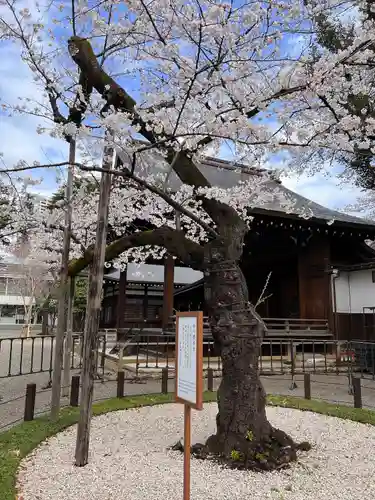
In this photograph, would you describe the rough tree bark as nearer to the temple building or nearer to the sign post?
Result: the sign post

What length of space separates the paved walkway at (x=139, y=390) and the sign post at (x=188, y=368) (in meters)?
3.71

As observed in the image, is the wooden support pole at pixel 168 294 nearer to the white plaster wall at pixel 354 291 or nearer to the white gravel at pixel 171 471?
the white plaster wall at pixel 354 291

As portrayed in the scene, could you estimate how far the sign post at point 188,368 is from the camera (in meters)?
2.76

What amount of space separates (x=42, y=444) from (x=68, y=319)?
4045 mm

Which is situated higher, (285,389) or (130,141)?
(130,141)

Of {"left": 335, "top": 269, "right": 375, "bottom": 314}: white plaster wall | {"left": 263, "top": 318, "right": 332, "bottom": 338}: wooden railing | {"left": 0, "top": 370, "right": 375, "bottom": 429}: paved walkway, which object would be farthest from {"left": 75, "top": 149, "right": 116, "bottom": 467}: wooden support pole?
{"left": 335, "top": 269, "right": 375, "bottom": 314}: white plaster wall

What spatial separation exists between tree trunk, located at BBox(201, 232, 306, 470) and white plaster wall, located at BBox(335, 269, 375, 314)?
959 centimetres

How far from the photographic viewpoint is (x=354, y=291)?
13141 mm

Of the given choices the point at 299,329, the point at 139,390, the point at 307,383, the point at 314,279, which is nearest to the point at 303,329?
the point at 299,329

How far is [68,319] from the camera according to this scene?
27.4 feet

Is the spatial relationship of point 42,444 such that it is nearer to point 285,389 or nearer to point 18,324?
point 285,389

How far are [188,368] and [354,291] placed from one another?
11.6 meters

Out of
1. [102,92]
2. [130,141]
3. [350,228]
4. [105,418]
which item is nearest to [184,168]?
[130,141]

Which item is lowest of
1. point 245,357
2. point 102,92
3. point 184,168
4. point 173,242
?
point 245,357
